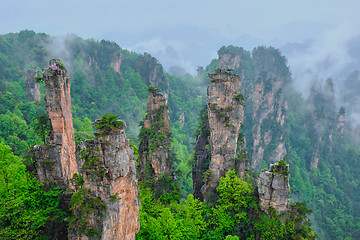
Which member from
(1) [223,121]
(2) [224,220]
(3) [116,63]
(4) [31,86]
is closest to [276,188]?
(2) [224,220]

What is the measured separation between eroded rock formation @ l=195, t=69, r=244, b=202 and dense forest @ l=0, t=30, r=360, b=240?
2356mm

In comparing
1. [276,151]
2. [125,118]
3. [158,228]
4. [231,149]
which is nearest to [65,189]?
[158,228]

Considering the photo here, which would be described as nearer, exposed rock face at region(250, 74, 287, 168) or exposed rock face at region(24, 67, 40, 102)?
exposed rock face at region(24, 67, 40, 102)

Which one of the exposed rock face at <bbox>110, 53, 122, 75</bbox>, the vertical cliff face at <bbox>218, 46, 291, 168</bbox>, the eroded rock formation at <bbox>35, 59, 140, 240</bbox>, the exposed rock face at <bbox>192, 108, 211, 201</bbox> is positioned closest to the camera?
the eroded rock formation at <bbox>35, 59, 140, 240</bbox>

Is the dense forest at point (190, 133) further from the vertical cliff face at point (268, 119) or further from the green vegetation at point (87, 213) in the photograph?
the green vegetation at point (87, 213)

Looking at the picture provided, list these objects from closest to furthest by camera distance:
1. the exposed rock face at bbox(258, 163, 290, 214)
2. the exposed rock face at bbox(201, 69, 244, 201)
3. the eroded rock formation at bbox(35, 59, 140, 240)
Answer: the eroded rock formation at bbox(35, 59, 140, 240) < the exposed rock face at bbox(258, 163, 290, 214) < the exposed rock face at bbox(201, 69, 244, 201)

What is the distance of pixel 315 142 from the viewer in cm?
7812

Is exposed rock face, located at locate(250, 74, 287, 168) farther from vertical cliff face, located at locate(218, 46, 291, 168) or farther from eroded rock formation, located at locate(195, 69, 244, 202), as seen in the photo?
eroded rock formation, located at locate(195, 69, 244, 202)

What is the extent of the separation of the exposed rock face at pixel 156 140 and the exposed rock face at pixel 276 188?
11.6m

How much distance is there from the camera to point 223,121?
24781mm

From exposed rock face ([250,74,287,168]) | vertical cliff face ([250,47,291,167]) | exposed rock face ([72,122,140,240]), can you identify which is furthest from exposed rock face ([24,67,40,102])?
exposed rock face ([250,74,287,168])

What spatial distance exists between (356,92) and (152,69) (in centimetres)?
10131

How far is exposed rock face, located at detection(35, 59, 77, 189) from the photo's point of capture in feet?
57.6

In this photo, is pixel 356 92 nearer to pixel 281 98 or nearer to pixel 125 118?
pixel 281 98
